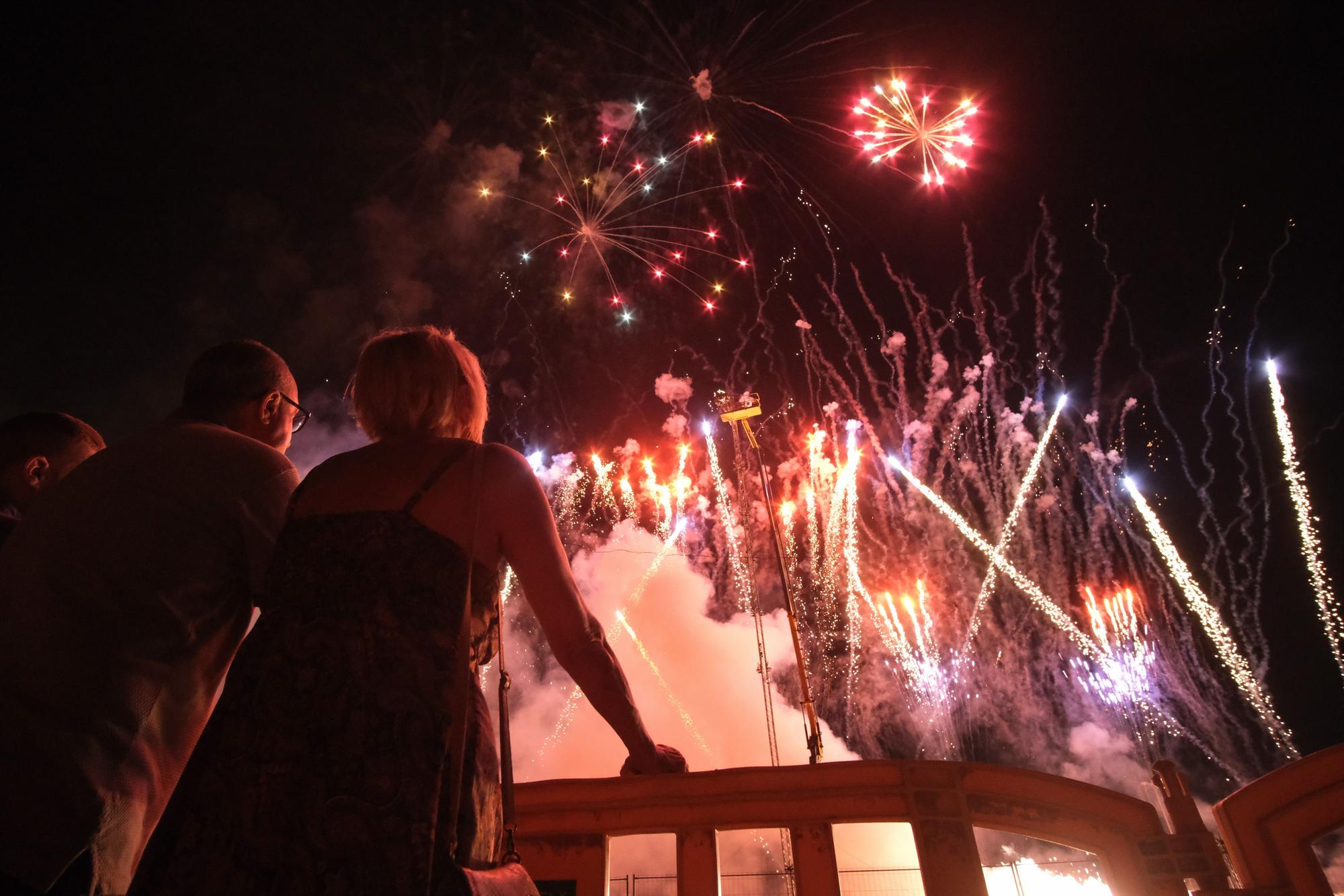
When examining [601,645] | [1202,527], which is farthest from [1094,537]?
[601,645]

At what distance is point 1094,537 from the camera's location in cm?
2298

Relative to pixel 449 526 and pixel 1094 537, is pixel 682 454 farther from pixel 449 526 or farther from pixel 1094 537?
pixel 449 526

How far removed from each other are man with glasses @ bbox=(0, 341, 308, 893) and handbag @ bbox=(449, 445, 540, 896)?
2.15ft

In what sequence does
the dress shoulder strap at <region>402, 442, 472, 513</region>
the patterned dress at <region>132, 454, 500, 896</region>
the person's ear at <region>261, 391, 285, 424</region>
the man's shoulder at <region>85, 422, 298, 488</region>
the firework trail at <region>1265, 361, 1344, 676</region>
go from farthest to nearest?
the firework trail at <region>1265, 361, 1344, 676</region> → the person's ear at <region>261, 391, 285, 424</region> → the man's shoulder at <region>85, 422, 298, 488</region> → the dress shoulder strap at <region>402, 442, 472, 513</region> → the patterned dress at <region>132, 454, 500, 896</region>

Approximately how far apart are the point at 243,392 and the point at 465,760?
1646 mm

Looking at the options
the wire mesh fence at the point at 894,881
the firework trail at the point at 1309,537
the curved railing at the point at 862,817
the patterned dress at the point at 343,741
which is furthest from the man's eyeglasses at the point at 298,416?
the firework trail at the point at 1309,537

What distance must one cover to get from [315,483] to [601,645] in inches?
38.7

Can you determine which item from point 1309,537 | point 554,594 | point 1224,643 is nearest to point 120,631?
point 554,594

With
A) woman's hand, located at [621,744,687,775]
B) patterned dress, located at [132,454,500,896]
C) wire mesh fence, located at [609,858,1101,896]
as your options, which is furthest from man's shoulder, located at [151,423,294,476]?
wire mesh fence, located at [609,858,1101,896]

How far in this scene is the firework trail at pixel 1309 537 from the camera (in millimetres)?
22109

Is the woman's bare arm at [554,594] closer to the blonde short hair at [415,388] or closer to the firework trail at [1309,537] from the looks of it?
the blonde short hair at [415,388]

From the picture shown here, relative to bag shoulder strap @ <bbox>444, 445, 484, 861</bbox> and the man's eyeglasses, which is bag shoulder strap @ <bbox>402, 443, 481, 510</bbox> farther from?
the man's eyeglasses

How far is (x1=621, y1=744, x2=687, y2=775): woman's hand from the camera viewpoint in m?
2.04

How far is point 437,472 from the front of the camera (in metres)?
1.92
